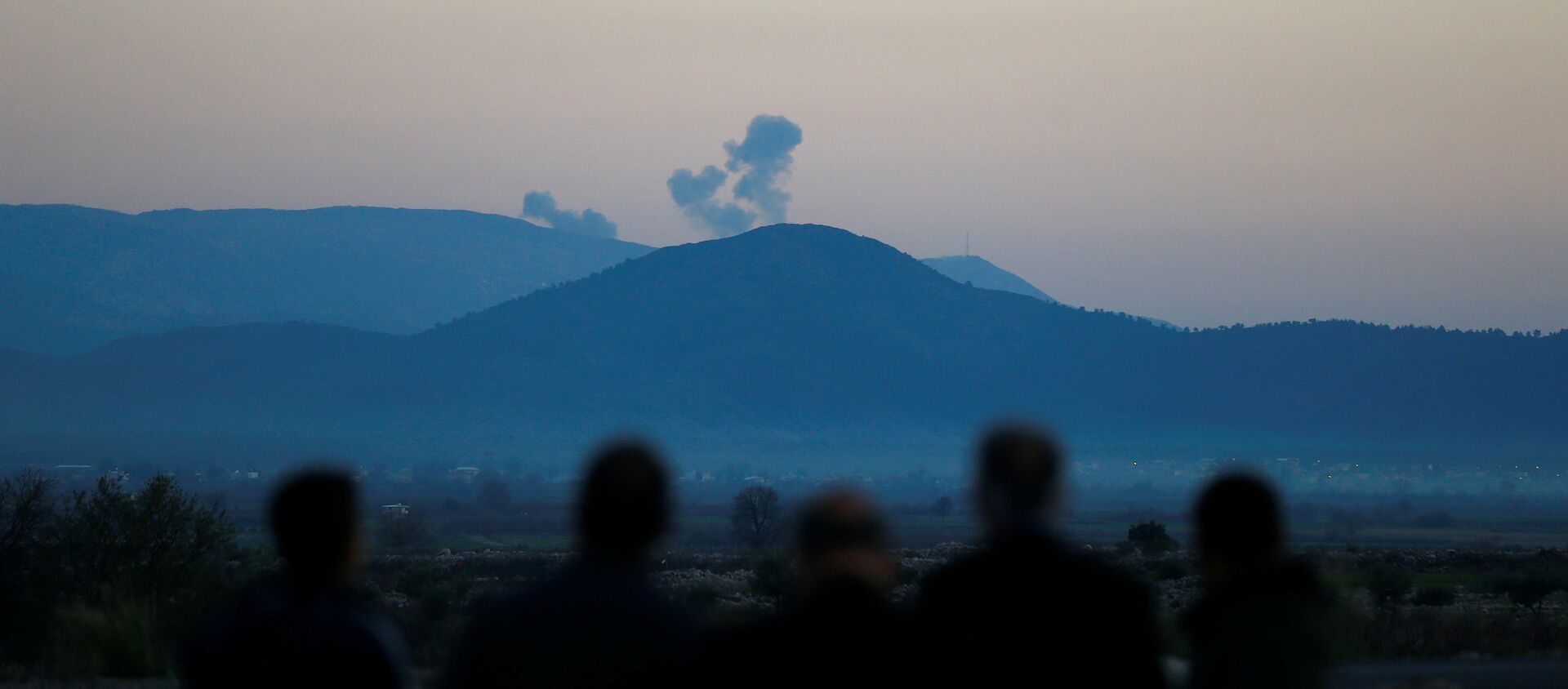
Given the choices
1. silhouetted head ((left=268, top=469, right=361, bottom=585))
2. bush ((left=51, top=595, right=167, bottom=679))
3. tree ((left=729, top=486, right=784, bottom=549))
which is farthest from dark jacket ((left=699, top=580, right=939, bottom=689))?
tree ((left=729, top=486, right=784, bottom=549))

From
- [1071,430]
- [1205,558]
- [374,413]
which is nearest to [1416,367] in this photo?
[1071,430]

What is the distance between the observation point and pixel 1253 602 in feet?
13.9

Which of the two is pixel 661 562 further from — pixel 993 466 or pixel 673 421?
pixel 673 421

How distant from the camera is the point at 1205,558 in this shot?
14.3 ft

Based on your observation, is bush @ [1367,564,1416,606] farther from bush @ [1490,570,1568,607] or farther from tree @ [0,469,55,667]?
tree @ [0,469,55,667]

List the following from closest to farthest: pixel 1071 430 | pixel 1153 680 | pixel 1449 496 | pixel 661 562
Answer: pixel 1153 680
pixel 661 562
pixel 1449 496
pixel 1071 430

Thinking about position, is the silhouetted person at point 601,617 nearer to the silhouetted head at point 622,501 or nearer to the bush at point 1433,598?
the silhouetted head at point 622,501

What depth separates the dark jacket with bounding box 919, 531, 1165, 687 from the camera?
4262 mm

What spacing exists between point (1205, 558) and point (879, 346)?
16028cm

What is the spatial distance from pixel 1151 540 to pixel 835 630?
52319 mm

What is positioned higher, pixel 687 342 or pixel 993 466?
pixel 687 342

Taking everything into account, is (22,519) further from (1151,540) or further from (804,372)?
(804,372)

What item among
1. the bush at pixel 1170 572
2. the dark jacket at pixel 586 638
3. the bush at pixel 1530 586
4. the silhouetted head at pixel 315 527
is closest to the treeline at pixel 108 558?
the silhouetted head at pixel 315 527

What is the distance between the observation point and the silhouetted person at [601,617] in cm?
404
